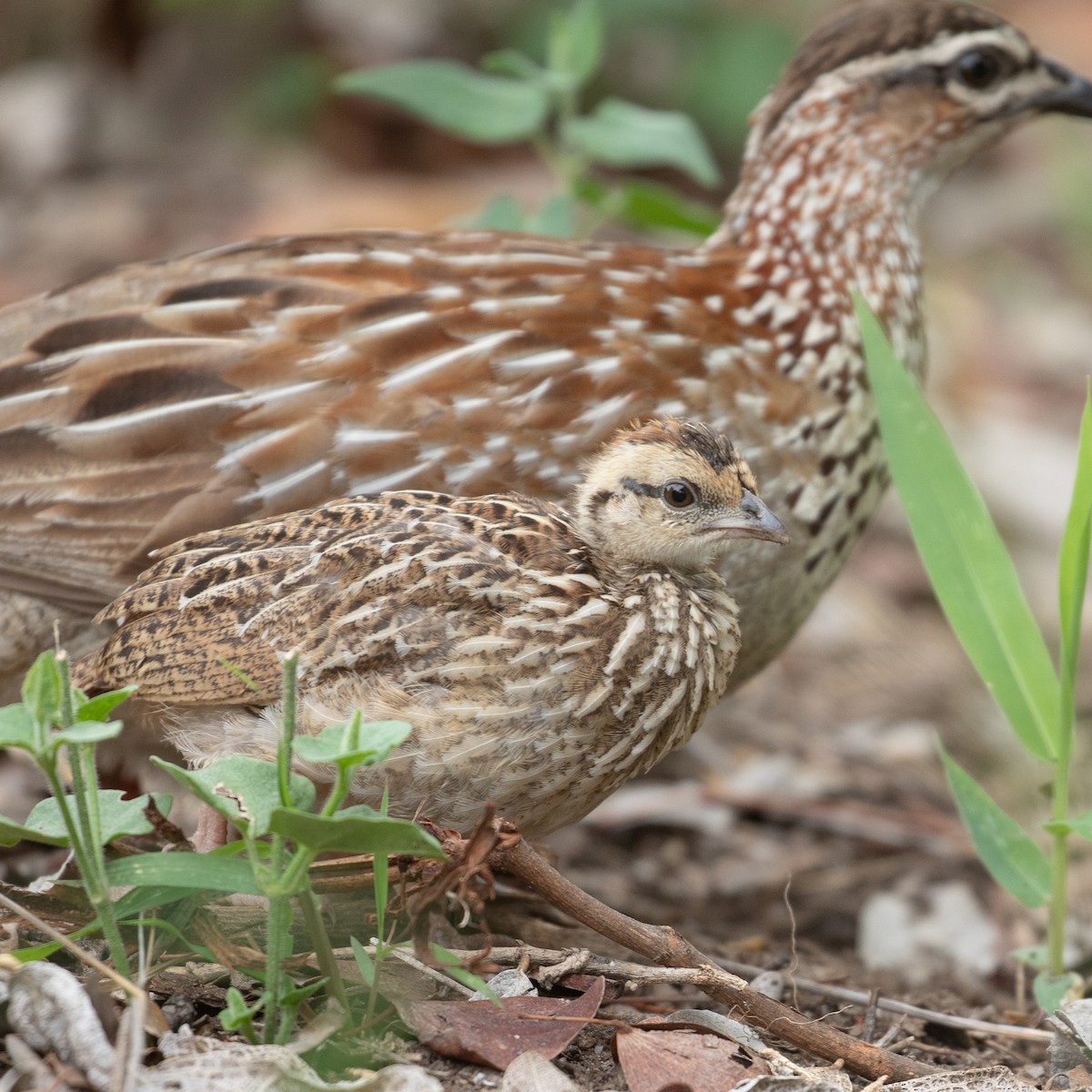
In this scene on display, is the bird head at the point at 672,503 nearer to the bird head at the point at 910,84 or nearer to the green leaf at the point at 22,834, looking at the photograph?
the green leaf at the point at 22,834

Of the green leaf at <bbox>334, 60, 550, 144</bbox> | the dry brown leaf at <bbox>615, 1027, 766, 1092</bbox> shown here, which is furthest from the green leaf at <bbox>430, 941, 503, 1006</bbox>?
the green leaf at <bbox>334, 60, 550, 144</bbox>

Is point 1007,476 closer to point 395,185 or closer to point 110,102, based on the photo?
point 395,185

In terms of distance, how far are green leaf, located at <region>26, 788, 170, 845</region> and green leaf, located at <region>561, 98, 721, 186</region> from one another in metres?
2.67

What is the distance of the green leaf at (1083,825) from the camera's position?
3316 millimetres

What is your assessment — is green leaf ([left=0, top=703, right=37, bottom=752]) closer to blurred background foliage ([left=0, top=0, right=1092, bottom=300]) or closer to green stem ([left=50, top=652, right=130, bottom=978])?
green stem ([left=50, top=652, right=130, bottom=978])

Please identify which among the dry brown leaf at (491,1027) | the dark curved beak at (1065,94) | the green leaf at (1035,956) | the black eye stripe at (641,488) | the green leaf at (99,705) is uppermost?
the dark curved beak at (1065,94)

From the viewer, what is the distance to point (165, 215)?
8078mm

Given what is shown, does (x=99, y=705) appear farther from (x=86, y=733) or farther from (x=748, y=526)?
(x=748, y=526)

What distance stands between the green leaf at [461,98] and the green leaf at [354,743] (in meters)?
2.66

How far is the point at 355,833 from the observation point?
2.59m

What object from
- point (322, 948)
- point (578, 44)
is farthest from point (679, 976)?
point (578, 44)

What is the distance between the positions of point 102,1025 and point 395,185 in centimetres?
598

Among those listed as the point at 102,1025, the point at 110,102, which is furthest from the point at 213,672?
the point at 110,102

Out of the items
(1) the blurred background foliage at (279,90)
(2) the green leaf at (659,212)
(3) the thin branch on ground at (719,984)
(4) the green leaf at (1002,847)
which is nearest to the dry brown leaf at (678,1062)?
(3) the thin branch on ground at (719,984)
